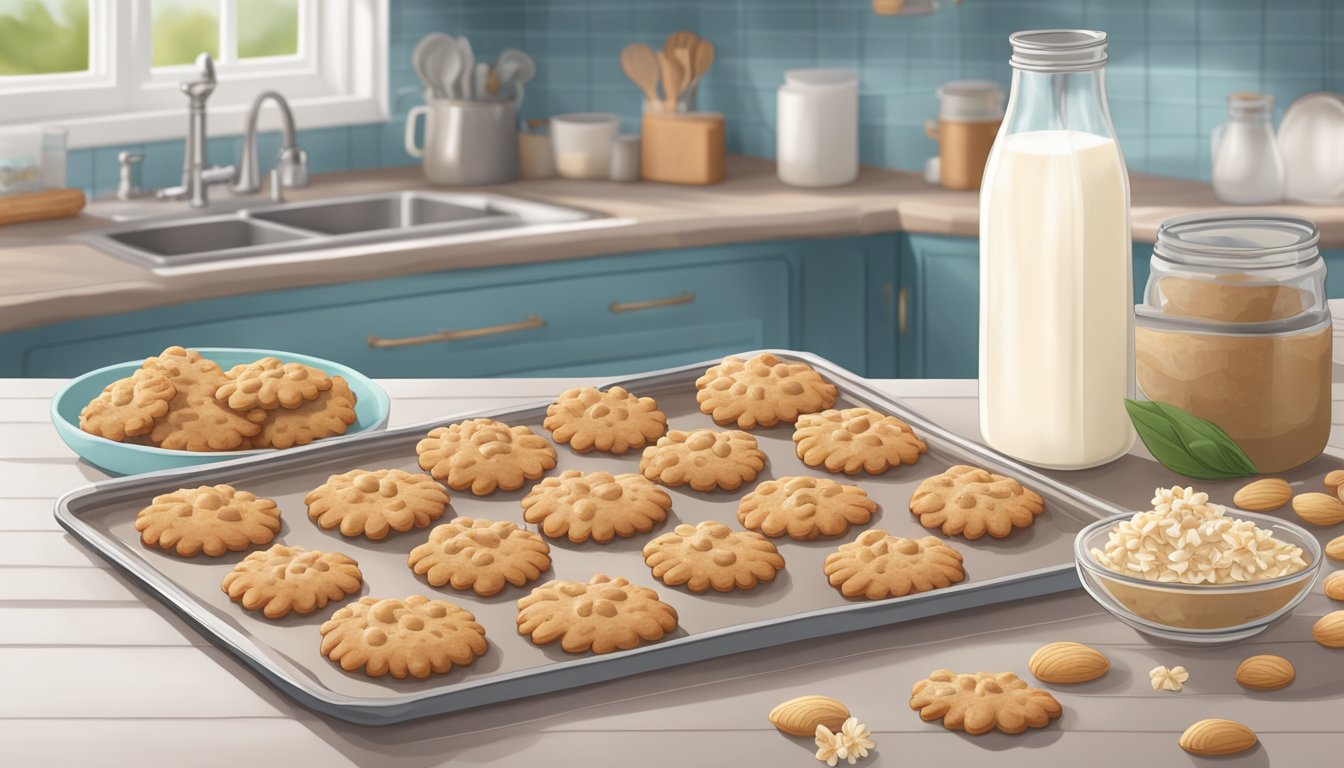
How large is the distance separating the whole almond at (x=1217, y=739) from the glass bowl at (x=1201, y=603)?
0.36 feet

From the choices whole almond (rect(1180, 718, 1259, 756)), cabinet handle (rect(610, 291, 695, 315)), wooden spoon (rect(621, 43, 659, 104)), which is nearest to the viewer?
whole almond (rect(1180, 718, 1259, 756))

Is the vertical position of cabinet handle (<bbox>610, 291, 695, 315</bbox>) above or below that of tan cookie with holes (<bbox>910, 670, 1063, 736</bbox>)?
above

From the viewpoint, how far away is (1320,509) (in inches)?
45.2

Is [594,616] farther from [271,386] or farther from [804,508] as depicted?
[271,386]

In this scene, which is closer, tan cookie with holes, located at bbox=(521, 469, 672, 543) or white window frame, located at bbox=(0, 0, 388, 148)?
tan cookie with holes, located at bbox=(521, 469, 672, 543)

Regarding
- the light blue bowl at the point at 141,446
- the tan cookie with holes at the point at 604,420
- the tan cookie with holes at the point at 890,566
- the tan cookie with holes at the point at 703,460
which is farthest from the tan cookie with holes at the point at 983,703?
the light blue bowl at the point at 141,446

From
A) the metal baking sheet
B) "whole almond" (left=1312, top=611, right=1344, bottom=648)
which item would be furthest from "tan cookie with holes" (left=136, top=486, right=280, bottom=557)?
"whole almond" (left=1312, top=611, right=1344, bottom=648)

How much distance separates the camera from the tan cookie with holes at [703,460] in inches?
47.6

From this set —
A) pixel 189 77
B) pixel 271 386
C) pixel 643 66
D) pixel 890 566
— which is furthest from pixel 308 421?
pixel 189 77

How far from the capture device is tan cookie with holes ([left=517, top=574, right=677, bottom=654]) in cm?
93

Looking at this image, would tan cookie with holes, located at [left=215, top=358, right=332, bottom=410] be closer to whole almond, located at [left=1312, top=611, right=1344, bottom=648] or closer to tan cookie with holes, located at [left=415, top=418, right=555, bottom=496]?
tan cookie with holes, located at [left=415, top=418, right=555, bottom=496]

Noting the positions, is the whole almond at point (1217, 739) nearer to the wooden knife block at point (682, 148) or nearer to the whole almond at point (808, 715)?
the whole almond at point (808, 715)

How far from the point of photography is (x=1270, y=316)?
1.21 metres

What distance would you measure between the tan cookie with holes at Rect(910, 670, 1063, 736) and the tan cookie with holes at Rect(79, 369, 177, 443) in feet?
2.26
